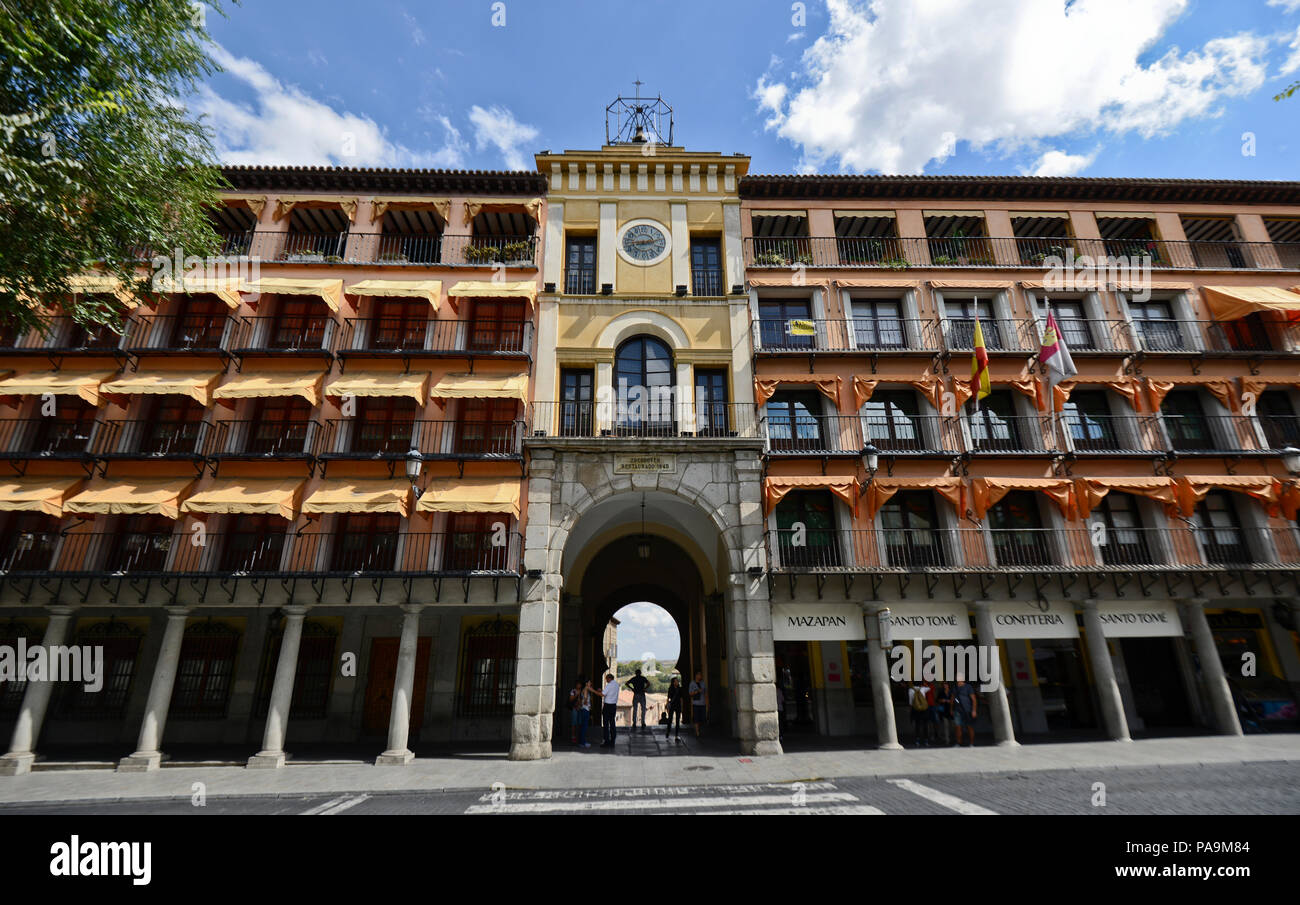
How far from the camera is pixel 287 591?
1573cm

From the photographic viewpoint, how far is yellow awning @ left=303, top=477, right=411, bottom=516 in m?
15.8

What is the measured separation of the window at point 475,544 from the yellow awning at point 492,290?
6706mm

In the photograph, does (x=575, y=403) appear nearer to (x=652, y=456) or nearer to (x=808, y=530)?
(x=652, y=456)

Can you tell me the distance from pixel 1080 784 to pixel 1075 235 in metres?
18.2

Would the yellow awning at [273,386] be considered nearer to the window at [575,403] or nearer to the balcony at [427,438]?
the balcony at [427,438]

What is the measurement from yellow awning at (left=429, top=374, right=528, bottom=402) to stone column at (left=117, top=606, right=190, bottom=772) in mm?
8727

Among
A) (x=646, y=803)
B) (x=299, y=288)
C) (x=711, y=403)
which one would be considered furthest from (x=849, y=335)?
(x=299, y=288)

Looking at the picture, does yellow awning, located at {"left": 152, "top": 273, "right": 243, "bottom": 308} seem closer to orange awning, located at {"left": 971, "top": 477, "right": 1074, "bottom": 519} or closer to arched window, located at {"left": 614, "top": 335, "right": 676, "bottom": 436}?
arched window, located at {"left": 614, "top": 335, "right": 676, "bottom": 436}

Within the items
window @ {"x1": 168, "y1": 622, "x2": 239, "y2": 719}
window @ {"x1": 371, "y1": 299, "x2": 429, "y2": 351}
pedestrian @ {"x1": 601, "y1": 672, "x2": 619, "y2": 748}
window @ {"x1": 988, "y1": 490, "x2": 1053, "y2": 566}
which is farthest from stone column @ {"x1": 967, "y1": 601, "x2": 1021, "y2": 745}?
window @ {"x1": 168, "y1": 622, "x2": 239, "y2": 719}

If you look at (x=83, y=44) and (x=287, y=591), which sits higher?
(x=83, y=44)

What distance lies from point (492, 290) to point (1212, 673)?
2381cm

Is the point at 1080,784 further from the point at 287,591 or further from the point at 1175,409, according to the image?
the point at 287,591
